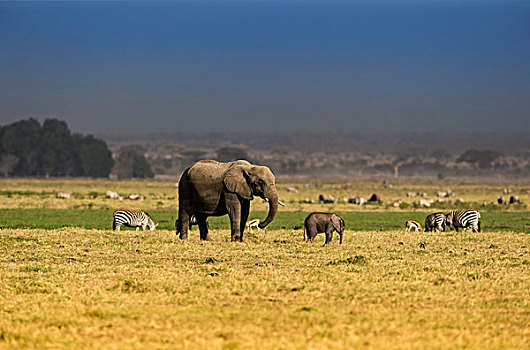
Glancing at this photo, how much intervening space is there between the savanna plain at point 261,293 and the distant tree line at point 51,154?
134 metres

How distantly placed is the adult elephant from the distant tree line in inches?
5253

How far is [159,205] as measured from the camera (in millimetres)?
53000

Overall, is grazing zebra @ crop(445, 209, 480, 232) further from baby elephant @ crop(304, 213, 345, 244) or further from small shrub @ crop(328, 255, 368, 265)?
small shrub @ crop(328, 255, 368, 265)

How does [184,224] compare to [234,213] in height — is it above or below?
below

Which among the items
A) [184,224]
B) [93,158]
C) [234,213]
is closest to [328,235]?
[234,213]

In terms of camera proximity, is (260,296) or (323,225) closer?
(260,296)

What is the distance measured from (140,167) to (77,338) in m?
157

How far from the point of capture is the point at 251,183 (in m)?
24.1

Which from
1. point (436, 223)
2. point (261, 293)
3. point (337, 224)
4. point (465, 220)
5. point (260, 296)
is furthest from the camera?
point (436, 223)

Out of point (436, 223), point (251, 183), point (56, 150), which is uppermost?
point (56, 150)

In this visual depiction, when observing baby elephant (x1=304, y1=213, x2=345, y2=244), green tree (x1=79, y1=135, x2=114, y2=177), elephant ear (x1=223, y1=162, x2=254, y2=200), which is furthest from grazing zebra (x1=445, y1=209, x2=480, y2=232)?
green tree (x1=79, y1=135, x2=114, y2=177)

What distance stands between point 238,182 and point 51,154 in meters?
136

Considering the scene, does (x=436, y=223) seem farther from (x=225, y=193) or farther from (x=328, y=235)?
(x=225, y=193)

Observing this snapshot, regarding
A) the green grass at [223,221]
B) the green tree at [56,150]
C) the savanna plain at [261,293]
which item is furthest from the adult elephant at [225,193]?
the green tree at [56,150]
